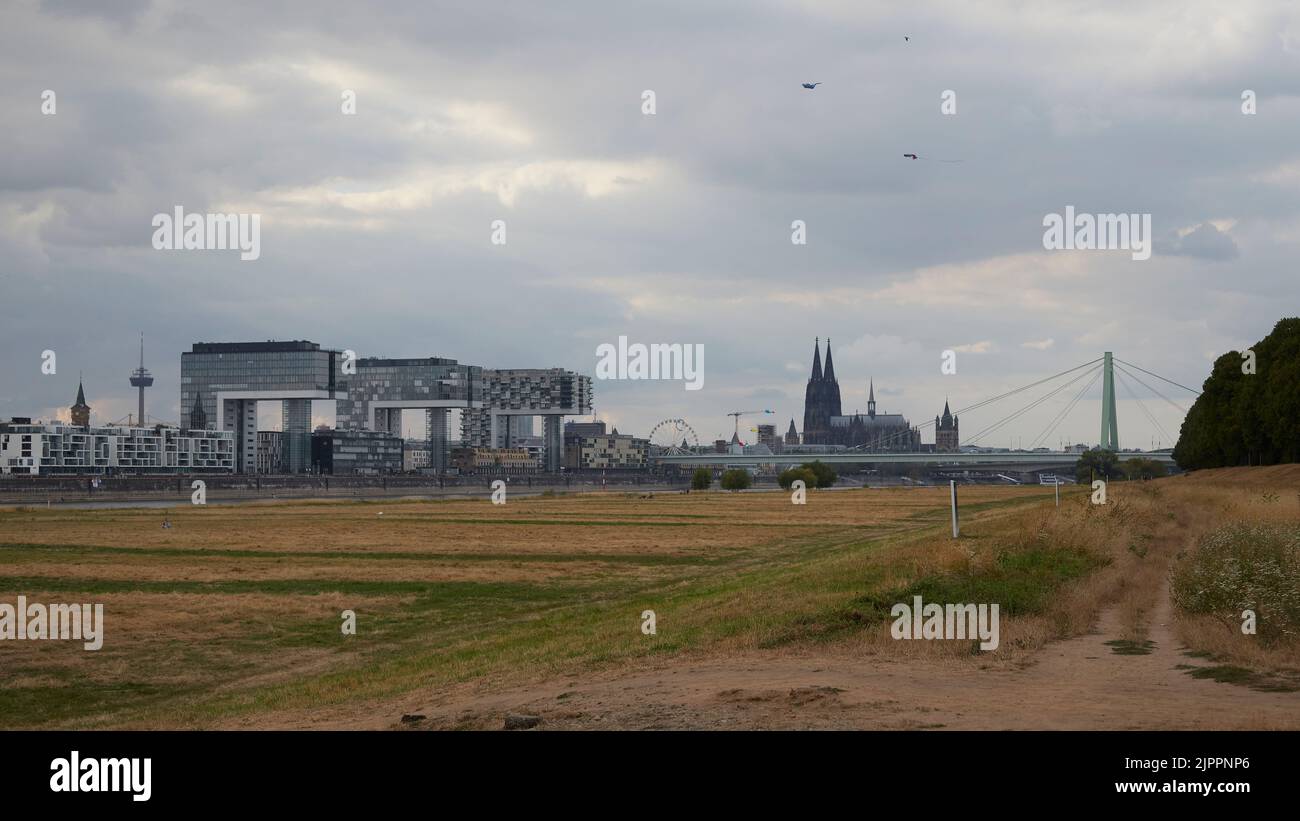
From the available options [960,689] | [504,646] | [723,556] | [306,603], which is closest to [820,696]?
[960,689]

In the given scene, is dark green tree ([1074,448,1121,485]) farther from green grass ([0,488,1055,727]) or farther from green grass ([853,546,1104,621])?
green grass ([853,546,1104,621])
